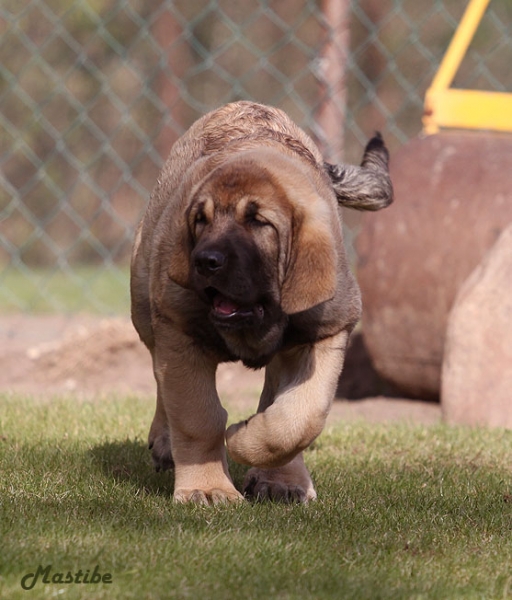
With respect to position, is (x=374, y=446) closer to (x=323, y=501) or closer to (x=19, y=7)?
(x=323, y=501)

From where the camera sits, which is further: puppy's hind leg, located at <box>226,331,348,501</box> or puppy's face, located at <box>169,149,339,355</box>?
puppy's hind leg, located at <box>226,331,348,501</box>

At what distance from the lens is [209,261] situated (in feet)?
9.85

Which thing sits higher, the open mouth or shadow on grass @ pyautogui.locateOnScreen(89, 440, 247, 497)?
the open mouth

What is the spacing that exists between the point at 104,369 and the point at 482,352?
8.72ft

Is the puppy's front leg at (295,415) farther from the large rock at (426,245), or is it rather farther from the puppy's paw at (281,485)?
the large rock at (426,245)

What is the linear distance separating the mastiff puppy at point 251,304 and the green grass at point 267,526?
18 cm

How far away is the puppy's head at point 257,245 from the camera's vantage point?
3107mm

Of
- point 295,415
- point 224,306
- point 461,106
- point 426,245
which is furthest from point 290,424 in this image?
point 461,106

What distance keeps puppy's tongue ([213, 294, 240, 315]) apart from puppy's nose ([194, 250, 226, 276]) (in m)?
0.14

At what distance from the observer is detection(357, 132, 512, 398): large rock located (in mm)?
6047

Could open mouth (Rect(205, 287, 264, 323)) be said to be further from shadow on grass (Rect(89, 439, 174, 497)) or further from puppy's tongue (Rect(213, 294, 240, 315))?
shadow on grass (Rect(89, 439, 174, 497))

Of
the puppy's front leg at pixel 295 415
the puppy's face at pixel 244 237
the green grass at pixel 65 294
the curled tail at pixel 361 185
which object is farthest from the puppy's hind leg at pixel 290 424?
the green grass at pixel 65 294

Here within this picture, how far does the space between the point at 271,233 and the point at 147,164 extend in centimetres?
1568

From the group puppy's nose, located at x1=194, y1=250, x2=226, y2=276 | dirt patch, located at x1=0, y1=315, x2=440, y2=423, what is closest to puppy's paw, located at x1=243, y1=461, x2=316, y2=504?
puppy's nose, located at x1=194, y1=250, x2=226, y2=276
